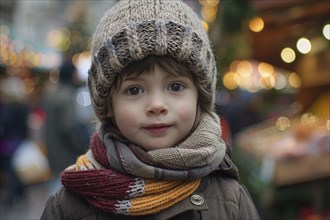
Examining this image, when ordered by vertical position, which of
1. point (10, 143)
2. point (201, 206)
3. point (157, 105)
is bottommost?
point (10, 143)

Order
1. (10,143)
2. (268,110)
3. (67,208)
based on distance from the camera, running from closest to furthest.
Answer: (67,208), (268,110), (10,143)

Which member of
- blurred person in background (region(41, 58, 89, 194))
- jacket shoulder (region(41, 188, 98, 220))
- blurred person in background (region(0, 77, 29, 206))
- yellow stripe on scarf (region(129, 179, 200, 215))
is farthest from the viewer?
blurred person in background (region(0, 77, 29, 206))

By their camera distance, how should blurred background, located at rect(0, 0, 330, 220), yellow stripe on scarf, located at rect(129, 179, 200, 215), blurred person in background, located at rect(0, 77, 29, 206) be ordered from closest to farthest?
1. yellow stripe on scarf, located at rect(129, 179, 200, 215)
2. blurred background, located at rect(0, 0, 330, 220)
3. blurred person in background, located at rect(0, 77, 29, 206)

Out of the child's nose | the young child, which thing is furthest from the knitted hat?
the child's nose

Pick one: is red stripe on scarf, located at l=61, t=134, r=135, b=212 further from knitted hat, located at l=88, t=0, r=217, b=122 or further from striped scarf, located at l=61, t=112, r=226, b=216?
knitted hat, located at l=88, t=0, r=217, b=122

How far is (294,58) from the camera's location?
4.93m

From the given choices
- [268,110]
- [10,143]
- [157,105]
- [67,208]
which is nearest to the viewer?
[157,105]

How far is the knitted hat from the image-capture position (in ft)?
6.46

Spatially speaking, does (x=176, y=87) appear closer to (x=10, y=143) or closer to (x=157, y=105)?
(x=157, y=105)

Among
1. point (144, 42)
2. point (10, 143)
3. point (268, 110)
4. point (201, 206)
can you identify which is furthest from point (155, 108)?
point (10, 143)

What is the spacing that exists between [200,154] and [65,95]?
416cm

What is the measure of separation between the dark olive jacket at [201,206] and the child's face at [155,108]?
0.22 metres

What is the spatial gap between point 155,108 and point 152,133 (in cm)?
10

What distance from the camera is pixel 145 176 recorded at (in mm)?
1952
